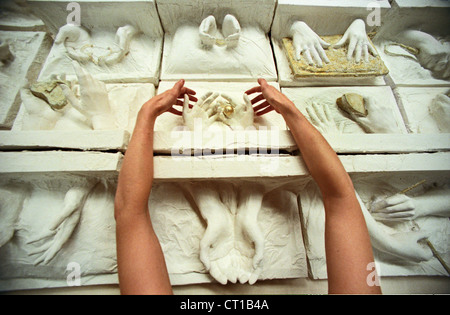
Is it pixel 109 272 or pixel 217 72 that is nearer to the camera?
pixel 109 272

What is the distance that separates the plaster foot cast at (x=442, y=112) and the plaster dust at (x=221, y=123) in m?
0.92

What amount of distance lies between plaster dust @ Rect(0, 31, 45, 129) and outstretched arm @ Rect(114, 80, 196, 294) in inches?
38.7

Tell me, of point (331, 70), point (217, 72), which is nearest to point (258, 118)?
point (217, 72)

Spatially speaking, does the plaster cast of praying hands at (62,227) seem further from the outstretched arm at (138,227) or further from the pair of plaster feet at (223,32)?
the pair of plaster feet at (223,32)

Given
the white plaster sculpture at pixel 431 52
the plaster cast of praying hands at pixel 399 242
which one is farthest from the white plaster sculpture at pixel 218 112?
the white plaster sculpture at pixel 431 52

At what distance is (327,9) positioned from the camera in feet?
4.46

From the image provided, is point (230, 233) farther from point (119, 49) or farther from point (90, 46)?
point (90, 46)

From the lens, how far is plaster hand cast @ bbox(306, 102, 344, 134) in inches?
43.7

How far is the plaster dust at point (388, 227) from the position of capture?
950mm

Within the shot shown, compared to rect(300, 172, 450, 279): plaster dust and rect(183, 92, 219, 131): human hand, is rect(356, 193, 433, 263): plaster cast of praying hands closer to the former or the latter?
rect(300, 172, 450, 279): plaster dust

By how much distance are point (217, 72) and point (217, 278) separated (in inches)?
44.9

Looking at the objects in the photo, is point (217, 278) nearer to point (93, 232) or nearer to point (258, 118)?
point (93, 232)

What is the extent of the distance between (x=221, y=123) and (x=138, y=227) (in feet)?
2.19

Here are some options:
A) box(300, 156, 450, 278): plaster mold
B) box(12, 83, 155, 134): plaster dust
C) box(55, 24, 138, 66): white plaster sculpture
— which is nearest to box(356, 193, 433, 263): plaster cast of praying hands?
box(300, 156, 450, 278): plaster mold
